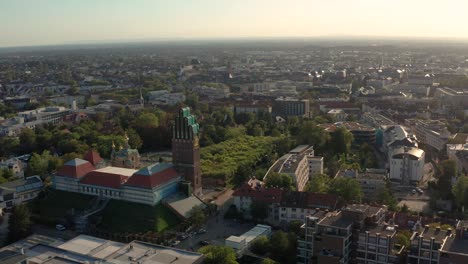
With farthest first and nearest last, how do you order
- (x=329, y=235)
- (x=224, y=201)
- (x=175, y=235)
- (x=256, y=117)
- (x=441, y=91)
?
(x=441, y=91)
(x=256, y=117)
(x=224, y=201)
(x=175, y=235)
(x=329, y=235)

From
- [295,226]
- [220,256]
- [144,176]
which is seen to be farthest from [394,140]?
[220,256]

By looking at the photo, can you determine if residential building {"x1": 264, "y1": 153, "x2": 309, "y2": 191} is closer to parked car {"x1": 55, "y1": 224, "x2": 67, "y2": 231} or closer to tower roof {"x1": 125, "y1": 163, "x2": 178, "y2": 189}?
tower roof {"x1": 125, "y1": 163, "x2": 178, "y2": 189}

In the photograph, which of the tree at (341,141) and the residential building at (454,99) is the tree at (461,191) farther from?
the residential building at (454,99)

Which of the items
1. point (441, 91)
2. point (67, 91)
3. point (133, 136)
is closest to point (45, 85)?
point (67, 91)

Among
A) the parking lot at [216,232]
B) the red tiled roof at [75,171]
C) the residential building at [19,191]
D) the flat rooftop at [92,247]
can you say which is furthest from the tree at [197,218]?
the residential building at [19,191]

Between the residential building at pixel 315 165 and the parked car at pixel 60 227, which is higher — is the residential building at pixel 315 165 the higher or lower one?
the higher one

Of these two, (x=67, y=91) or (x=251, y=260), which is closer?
(x=251, y=260)

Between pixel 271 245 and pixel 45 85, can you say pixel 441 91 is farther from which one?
pixel 45 85
